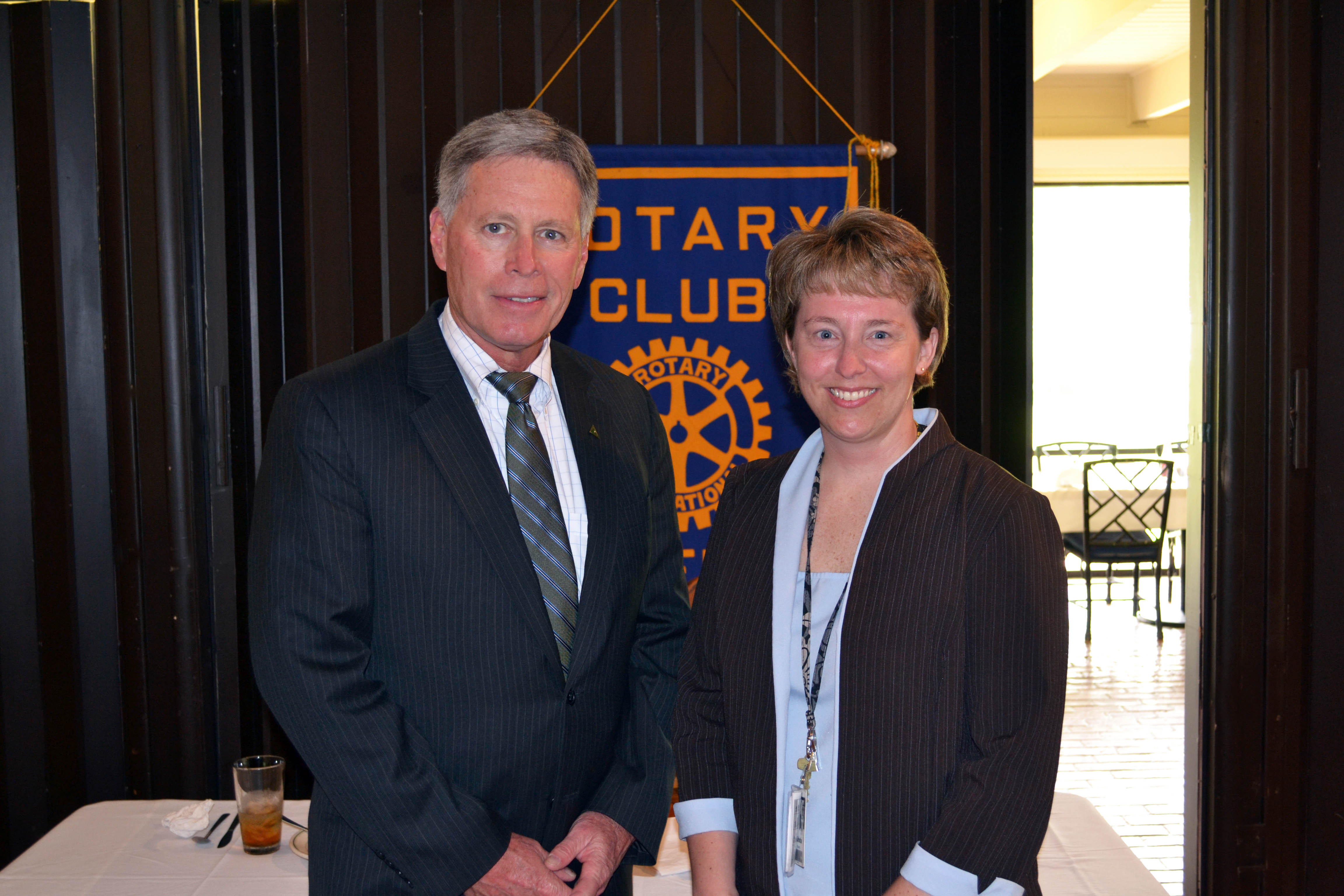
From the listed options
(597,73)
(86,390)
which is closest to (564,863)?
(86,390)

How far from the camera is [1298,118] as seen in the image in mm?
2621

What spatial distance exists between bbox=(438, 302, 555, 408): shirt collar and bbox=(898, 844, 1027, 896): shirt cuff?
0.79m

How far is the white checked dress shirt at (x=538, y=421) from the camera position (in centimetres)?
154

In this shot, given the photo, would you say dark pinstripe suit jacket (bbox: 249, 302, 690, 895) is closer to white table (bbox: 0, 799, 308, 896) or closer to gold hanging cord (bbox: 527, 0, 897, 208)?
white table (bbox: 0, 799, 308, 896)

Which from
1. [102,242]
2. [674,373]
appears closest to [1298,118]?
[674,373]

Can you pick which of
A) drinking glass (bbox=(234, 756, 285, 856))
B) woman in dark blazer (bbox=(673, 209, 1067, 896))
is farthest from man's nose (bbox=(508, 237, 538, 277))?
drinking glass (bbox=(234, 756, 285, 856))

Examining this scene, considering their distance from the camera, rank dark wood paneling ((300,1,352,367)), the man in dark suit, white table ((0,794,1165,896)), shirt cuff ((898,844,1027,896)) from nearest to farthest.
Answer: shirt cuff ((898,844,1027,896))
the man in dark suit
white table ((0,794,1165,896))
dark wood paneling ((300,1,352,367))

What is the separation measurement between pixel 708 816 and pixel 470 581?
439 mm

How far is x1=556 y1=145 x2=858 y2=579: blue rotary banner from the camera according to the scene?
2.85 m

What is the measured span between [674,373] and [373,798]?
1.70 metres

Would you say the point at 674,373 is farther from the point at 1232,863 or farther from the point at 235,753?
the point at 1232,863

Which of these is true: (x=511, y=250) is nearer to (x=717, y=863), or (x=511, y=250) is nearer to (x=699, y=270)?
(x=717, y=863)

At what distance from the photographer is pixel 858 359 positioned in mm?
1381

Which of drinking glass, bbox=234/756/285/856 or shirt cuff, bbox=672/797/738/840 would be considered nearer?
shirt cuff, bbox=672/797/738/840
